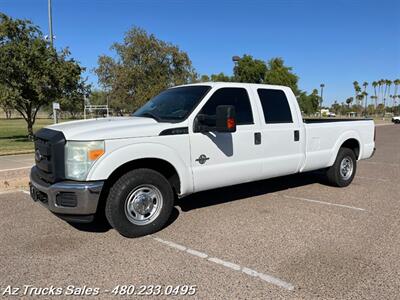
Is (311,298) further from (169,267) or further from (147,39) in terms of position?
(147,39)

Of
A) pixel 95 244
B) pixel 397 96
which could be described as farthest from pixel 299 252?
pixel 397 96

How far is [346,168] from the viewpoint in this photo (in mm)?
7691

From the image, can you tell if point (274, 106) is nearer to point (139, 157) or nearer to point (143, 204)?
point (139, 157)

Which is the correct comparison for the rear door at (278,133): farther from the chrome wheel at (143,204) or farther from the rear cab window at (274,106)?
the chrome wheel at (143,204)

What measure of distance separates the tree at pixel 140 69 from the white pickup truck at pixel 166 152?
17.3m

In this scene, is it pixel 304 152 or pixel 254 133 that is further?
pixel 304 152

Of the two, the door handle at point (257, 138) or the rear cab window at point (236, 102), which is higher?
the rear cab window at point (236, 102)

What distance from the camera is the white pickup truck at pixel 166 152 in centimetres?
436

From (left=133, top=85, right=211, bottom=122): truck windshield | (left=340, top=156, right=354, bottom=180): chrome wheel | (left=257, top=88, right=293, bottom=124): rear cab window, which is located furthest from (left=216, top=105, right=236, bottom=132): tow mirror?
(left=340, top=156, right=354, bottom=180): chrome wheel

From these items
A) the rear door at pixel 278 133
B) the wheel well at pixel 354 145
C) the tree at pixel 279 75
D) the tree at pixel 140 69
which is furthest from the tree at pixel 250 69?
the rear door at pixel 278 133

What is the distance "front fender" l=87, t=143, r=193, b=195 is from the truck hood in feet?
0.52

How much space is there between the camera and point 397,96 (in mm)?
133125

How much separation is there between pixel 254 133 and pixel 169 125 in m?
1.49

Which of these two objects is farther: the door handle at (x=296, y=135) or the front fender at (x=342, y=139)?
the front fender at (x=342, y=139)
